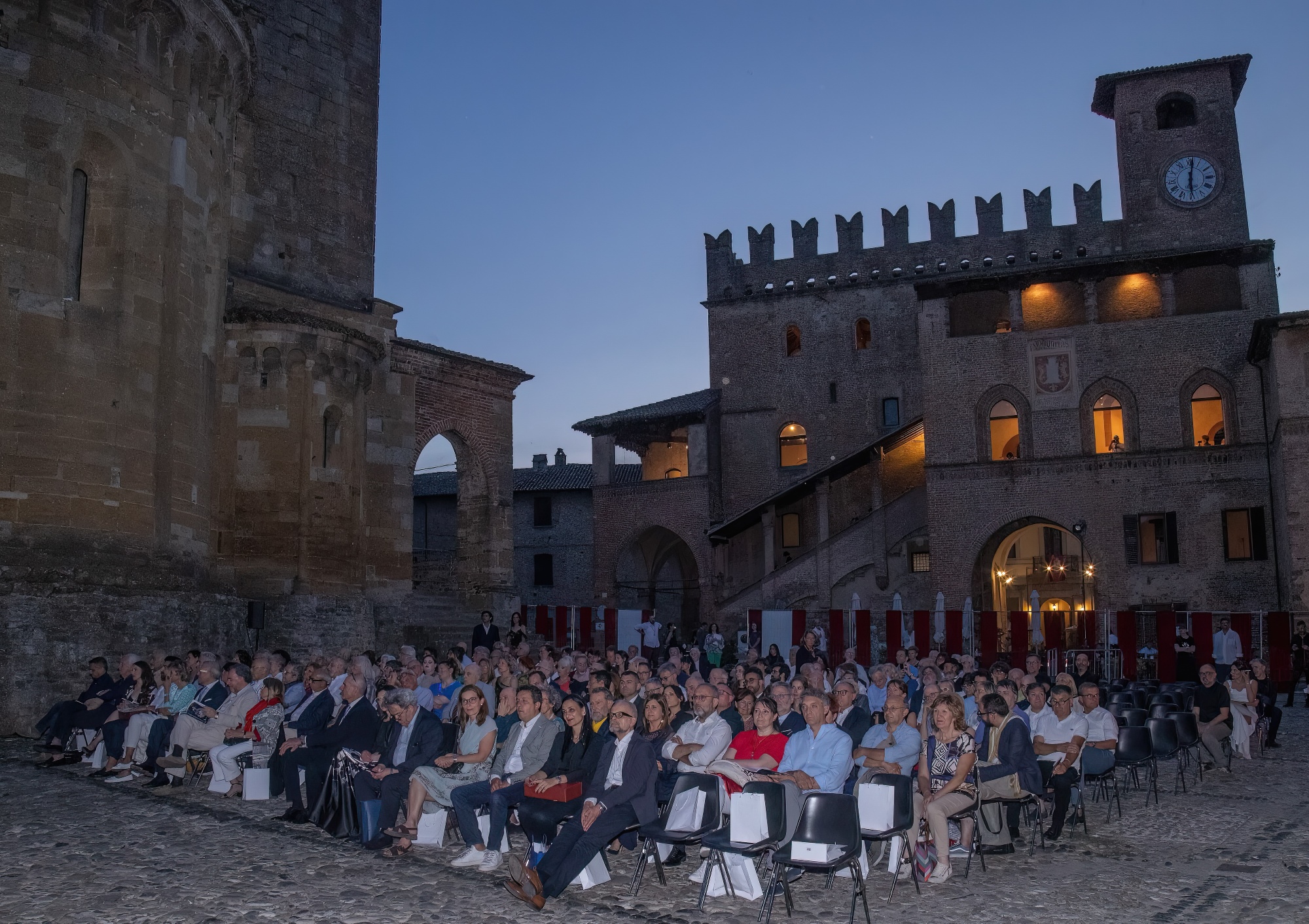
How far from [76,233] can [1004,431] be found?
2455cm

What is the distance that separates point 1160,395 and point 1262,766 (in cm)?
1867

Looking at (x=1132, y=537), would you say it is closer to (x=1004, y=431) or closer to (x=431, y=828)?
(x=1004, y=431)

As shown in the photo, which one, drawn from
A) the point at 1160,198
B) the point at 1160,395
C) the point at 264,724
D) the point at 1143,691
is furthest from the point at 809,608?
the point at 264,724

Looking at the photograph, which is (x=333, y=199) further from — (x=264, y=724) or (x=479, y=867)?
(x=479, y=867)

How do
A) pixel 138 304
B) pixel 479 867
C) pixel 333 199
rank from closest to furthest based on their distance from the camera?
pixel 479 867, pixel 138 304, pixel 333 199

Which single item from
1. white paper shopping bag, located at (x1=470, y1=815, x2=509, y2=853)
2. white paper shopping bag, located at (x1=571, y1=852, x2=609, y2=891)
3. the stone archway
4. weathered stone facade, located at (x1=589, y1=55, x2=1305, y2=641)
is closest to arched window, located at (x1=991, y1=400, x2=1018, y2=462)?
weathered stone facade, located at (x1=589, y1=55, x2=1305, y2=641)

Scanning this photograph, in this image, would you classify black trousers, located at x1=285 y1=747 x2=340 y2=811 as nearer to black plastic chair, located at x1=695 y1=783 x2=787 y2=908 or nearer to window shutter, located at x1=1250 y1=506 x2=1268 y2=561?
black plastic chair, located at x1=695 y1=783 x2=787 y2=908

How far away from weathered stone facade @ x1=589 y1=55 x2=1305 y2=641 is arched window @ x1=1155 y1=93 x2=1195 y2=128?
0.21 ft

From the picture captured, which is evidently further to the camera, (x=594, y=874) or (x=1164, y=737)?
(x=1164, y=737)

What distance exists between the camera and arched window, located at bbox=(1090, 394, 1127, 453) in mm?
31938

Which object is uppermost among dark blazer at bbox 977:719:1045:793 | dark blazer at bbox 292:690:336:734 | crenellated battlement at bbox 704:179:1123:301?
crenellated battlement at bbox 704:179:1123:301

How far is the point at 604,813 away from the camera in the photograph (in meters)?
7.95

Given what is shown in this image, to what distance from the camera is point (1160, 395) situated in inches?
1231

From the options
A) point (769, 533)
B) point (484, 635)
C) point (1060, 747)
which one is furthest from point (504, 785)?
point (769, 533)
